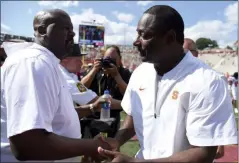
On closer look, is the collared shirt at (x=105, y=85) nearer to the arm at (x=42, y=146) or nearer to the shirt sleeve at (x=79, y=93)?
the shirt sleeve at (x=79, y=93)

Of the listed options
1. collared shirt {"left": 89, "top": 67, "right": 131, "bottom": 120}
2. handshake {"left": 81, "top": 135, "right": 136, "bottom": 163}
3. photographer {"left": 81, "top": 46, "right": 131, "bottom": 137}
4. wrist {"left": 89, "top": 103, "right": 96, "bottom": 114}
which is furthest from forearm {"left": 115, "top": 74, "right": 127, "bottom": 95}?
handshake {"left": 81, "top": 135, "right": 136, "bottom": 163}

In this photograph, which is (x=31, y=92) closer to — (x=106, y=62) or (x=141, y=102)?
(x=141, y=102)

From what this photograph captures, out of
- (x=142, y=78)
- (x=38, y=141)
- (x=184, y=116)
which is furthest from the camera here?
(x=142, y=78)

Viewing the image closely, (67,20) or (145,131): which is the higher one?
(67,20)

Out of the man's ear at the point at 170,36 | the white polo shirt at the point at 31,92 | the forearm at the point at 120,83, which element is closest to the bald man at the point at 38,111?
the white polo shirt at the point at 31,92

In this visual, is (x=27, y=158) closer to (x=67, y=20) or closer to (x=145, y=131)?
(x=145, y=131)

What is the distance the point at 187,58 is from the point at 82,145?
0.94m

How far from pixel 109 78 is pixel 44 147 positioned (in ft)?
9.65

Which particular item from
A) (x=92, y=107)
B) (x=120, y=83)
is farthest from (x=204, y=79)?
(x=120, y=83)

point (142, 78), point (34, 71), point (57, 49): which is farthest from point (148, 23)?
point (34, 71)

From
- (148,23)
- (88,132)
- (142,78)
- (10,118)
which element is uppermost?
(148,23)

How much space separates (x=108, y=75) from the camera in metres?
4.45

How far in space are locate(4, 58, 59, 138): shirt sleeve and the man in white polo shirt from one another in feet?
1.56

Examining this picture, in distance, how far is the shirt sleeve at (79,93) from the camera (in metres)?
3.55
